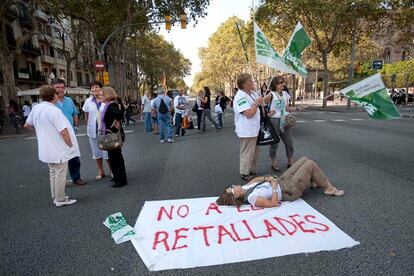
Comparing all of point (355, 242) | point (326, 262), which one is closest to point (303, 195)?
point (355, 242)

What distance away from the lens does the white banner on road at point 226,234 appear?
296 cm

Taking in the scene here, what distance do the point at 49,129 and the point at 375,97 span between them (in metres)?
4.86

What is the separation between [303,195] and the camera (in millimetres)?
4430

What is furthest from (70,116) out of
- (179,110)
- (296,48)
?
(179,110)

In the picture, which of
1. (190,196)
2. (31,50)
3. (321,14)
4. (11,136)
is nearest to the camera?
(190,196)

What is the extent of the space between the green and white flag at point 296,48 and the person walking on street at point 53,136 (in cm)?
376

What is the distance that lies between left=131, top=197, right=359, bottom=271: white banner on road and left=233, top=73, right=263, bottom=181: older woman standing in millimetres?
1230

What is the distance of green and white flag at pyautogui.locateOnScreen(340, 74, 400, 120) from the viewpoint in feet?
15.6

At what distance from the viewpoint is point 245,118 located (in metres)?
4.93

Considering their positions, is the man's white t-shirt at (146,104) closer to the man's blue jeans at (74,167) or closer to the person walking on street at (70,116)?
the person walking on street at (70,116)

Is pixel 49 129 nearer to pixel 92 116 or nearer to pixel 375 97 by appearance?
pixel 92 116

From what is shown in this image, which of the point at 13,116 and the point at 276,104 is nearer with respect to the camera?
the point at 276,104

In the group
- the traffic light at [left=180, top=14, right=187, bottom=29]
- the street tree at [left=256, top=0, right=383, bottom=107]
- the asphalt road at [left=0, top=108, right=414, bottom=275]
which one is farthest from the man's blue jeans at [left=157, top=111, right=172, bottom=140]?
the street tree at [left=256, top=0, right=383, bottom=107]

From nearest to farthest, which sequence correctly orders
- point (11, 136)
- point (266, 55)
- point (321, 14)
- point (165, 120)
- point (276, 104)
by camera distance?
point (266, 55)
point (276, 104)
point (165, 120)
point (11, 136)
point (321, 14)
